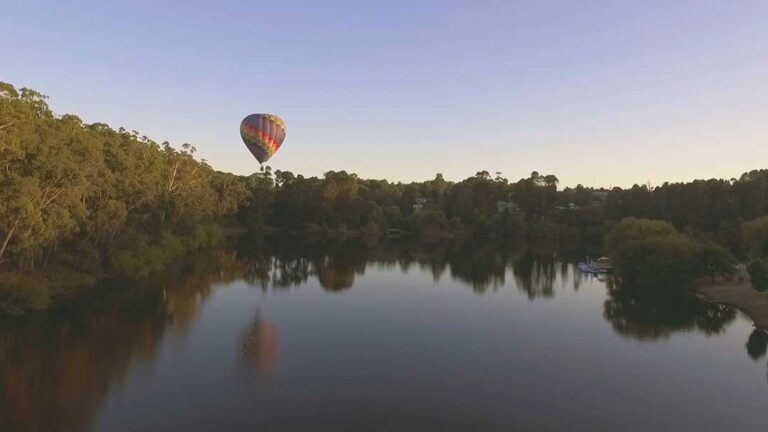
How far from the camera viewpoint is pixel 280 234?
104000 mm

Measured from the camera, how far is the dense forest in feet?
89.3

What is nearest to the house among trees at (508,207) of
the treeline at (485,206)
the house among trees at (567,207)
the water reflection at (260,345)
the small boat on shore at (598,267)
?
the treeline at (485,206)

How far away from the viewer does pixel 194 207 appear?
197 feet

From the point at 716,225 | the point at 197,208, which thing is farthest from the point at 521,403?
the point at 716,225

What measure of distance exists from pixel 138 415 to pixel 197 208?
150 ft

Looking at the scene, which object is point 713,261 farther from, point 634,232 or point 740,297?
point 634,232

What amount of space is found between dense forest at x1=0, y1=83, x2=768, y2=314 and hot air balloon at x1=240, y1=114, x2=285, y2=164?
6.56 meters

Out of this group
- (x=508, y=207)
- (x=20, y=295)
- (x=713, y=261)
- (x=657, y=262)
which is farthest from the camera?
(x=508, y=207)

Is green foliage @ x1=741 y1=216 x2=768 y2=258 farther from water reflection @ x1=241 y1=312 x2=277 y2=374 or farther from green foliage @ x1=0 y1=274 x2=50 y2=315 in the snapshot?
green foliage @ x1=0 y1=274 x2=50 y2=315

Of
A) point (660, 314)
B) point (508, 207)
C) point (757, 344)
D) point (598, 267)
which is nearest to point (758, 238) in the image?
point (598, 267)

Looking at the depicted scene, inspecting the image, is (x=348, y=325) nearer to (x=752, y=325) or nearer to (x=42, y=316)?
(x=42, y=316)

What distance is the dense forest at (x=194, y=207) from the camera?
27.2 m

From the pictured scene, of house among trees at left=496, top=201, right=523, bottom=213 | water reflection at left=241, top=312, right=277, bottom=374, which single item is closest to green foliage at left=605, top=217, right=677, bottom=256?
water reflection at left=241, top=312, right=277, bottom=374

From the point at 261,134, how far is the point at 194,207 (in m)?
10.5
